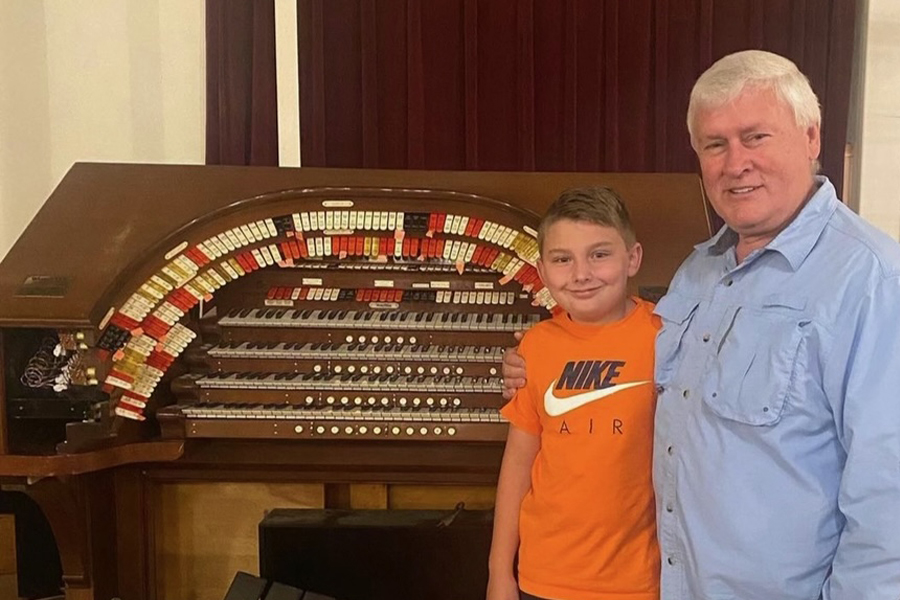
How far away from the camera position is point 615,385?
170 cm

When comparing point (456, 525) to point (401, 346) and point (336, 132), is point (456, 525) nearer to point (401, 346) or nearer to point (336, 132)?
point (401, 346)

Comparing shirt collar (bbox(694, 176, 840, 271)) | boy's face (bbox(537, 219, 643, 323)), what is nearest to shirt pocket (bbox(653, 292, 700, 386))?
boy's face (bbox(537, 219, 643, 323))

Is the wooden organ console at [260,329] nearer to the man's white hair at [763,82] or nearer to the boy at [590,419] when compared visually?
the boy at [590,419]

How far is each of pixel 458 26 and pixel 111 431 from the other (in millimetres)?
2650

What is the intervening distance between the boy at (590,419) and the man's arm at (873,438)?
1.51ft

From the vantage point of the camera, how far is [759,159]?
1397 mm

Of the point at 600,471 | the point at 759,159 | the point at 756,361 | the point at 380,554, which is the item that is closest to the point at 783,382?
the point at 756,361

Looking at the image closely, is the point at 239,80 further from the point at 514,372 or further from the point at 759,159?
the point at 759,159

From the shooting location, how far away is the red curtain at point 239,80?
4.03 m

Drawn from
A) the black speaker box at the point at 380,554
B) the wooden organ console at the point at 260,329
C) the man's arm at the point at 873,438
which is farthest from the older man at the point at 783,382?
the black speaker box at the point at 380,554

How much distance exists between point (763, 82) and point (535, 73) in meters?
2.87

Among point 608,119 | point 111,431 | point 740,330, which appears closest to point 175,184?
point 111,431

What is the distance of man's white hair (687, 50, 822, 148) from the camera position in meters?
1.39

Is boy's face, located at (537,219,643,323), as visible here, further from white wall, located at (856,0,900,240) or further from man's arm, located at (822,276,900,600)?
white wall, located at (856,0,900,240)
